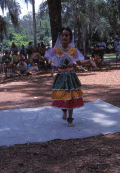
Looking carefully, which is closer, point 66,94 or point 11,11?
point 66,94

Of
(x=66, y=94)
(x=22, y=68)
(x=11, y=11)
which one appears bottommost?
(x=66, y=94)

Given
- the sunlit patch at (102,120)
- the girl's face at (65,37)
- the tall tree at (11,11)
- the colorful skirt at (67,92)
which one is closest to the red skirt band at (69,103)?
the colorful skirt at (67,92)

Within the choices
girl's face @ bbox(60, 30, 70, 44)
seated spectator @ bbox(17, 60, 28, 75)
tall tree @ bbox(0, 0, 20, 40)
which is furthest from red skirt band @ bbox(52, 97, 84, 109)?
tall tree @ bbox(0, 0, 20, 40)

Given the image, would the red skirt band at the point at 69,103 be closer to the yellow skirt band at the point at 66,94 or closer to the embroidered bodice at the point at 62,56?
the yellow skirt band at the point at 66,94

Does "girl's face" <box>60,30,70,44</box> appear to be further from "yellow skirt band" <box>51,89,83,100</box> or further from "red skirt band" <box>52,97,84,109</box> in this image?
"red skirt band" <box>52,97,84,109</box>

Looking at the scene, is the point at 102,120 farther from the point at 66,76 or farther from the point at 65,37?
the point at 65,37

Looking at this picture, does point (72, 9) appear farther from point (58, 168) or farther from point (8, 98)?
point (58, 168)

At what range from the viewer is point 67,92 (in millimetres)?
4164

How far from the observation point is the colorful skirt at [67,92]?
4.16m

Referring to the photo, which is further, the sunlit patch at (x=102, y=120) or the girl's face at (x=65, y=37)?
the sunlit patch at (x=102, y=120)

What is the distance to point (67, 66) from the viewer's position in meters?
4.26

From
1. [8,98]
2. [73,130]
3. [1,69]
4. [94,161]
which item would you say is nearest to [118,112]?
[73,130]

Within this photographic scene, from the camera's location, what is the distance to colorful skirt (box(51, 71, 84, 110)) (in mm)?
4156

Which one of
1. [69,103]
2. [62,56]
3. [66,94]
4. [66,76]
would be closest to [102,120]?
[69,103]
